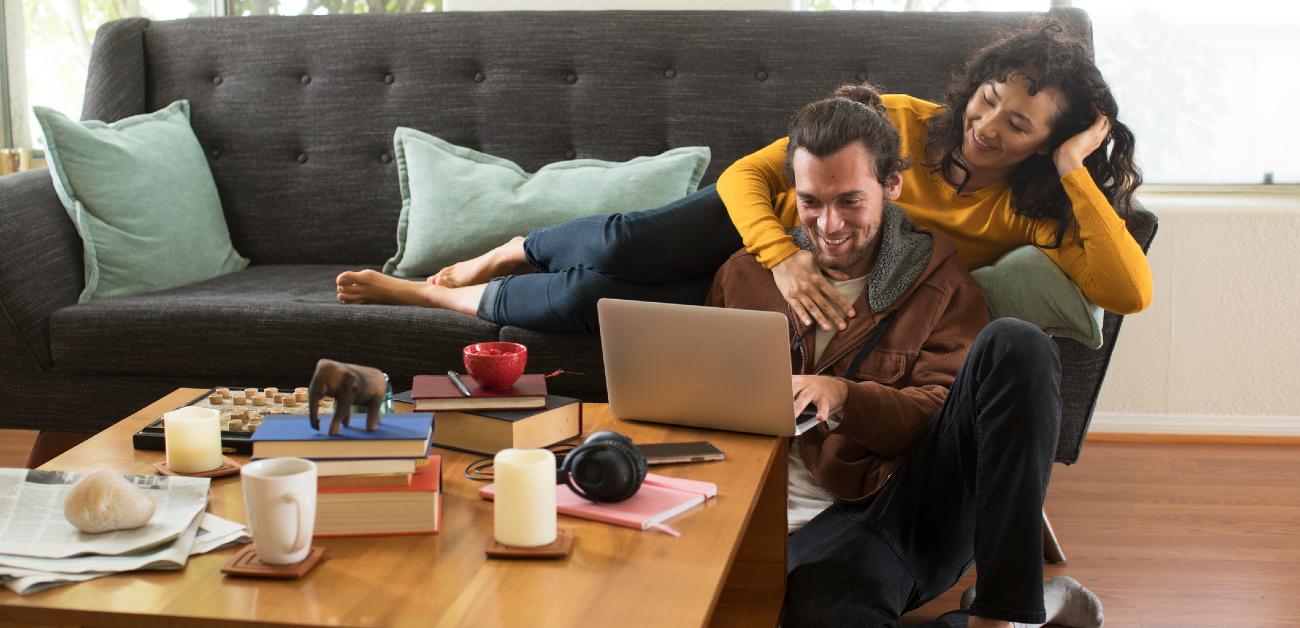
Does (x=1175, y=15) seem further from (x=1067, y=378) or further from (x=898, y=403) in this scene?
(x=898, y=403)

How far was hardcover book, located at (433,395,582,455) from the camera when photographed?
1.51 meters

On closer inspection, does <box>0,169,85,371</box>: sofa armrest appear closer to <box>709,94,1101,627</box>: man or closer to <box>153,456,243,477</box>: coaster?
<box>153,456,243,477</box>: coaster

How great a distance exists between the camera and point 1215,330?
3129mm

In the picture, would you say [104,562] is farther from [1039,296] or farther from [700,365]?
[1039,296]

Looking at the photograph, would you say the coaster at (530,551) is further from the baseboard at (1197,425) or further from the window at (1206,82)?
the window at (1206,82)

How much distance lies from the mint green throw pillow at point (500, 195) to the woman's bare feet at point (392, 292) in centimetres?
24

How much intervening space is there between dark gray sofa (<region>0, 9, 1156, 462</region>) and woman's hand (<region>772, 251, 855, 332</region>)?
993 millimetres

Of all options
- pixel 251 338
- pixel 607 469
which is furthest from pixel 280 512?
pixel 251 338

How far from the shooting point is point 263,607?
3.59 ft

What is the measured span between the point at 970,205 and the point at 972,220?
29 mm

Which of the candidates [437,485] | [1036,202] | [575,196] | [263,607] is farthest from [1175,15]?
[263,607]

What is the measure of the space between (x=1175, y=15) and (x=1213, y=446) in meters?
1.09

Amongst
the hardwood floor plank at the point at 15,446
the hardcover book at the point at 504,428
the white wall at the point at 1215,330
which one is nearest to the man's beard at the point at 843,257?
the hardcover book at the point at 504,428

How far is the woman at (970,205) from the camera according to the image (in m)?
2.16
